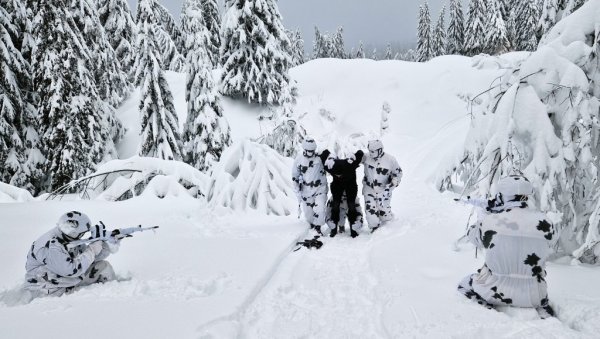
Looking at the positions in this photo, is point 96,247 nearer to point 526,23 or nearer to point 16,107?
point 16,107

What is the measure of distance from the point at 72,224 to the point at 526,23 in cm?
4705

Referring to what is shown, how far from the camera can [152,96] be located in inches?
621

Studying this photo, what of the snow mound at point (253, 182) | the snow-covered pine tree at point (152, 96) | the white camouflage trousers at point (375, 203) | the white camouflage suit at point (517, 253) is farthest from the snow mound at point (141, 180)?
the white camouflage suit at point (517, 253)

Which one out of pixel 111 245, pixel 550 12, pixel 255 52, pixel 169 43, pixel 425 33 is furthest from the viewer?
pixel 425 33

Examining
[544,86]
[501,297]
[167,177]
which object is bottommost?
[501,297]

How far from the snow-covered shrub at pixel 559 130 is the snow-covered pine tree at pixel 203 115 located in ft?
42.2

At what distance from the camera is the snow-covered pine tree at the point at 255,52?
18188 mm

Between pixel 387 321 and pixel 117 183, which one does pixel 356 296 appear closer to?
pixel 387 321

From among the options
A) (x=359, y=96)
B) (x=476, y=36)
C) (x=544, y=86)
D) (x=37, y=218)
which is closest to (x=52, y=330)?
(x=37, y=218)

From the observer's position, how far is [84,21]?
53.7ft

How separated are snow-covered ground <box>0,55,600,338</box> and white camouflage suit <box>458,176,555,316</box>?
0.63 ft

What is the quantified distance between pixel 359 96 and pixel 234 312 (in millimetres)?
20421

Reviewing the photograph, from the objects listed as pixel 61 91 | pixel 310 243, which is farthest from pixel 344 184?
pixel 61 91

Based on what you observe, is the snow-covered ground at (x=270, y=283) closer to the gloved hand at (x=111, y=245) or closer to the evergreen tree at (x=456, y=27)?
the gloved hand at (x=111, y=245)
